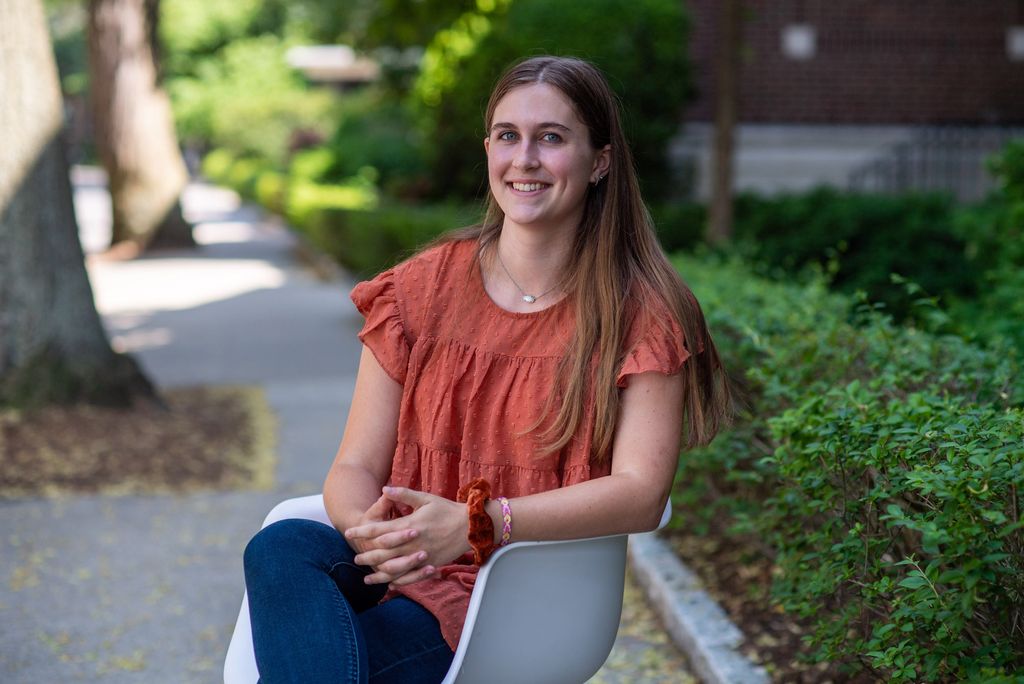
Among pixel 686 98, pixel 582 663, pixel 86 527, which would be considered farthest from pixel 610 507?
pixel 686 98

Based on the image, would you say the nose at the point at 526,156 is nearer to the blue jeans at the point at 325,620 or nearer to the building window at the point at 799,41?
the blue jeans at the point at 325,620

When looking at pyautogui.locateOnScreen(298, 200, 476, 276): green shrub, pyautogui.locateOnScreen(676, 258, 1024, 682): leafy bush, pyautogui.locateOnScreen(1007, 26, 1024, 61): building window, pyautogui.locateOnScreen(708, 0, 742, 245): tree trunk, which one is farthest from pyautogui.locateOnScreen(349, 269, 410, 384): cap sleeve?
pyautogui.locateOnScreen(1007, 26, 1024, 61): building window

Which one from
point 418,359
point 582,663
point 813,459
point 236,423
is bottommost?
point 236,423

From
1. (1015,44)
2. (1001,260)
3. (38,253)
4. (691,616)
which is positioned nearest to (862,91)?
(1015,44)

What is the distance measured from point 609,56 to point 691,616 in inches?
405

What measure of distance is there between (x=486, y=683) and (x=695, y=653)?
1602mm

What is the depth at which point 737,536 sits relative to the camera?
4.57m

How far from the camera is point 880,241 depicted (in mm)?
10633

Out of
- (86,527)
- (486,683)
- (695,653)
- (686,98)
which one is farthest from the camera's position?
(686,98)

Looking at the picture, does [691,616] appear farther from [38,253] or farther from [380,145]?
[380,145]

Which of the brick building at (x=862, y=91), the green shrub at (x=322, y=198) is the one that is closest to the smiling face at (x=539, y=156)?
the brick building at (x=862, y=91)

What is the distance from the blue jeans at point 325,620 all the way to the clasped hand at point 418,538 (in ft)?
0.36

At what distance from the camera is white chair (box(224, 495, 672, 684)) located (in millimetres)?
2270

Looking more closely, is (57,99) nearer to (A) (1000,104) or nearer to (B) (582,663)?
(B) (582,663)
